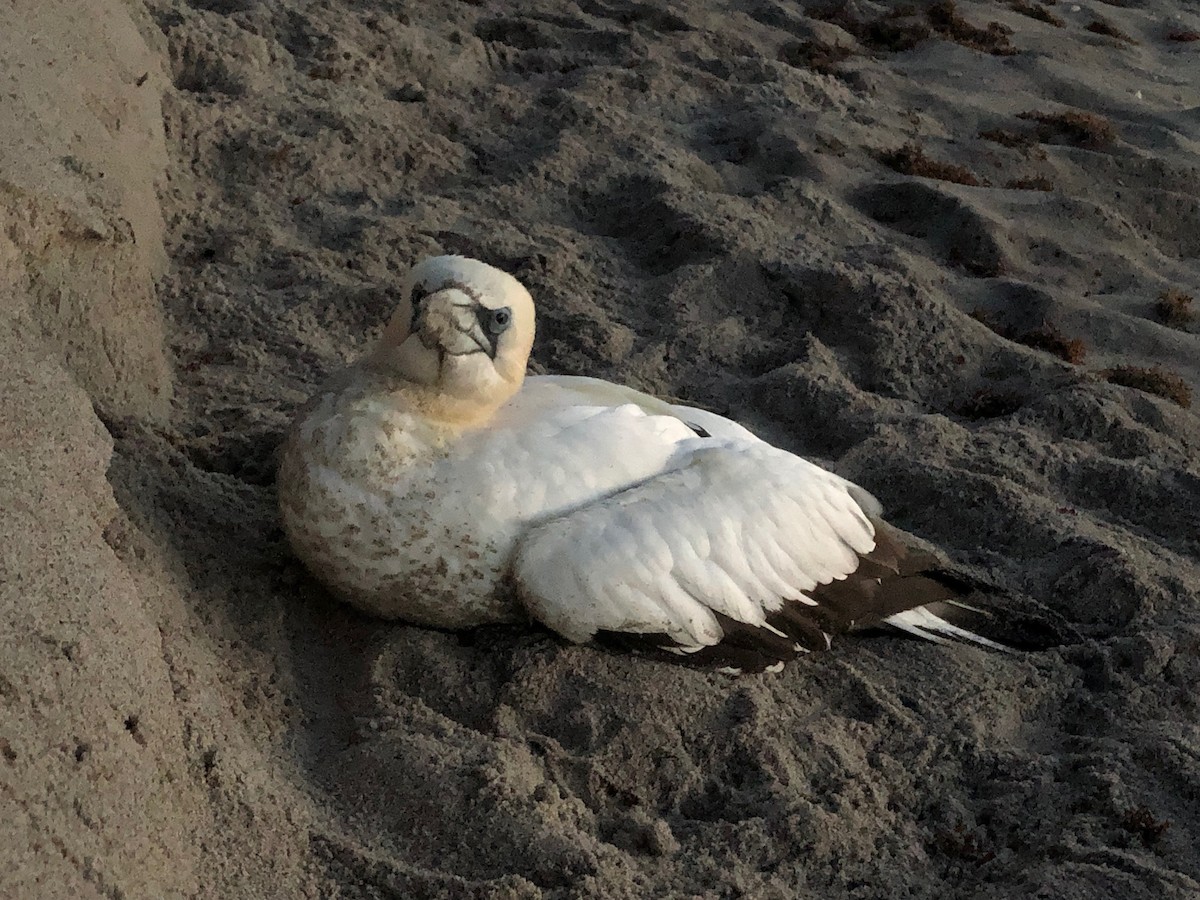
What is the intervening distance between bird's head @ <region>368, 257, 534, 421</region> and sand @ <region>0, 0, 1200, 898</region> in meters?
0.60

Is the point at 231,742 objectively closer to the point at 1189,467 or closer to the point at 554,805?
the point at 554,805

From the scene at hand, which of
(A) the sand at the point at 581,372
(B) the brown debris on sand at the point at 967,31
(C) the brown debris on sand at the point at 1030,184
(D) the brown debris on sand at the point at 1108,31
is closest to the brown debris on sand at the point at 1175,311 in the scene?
(A) the sand at the point at 581,372

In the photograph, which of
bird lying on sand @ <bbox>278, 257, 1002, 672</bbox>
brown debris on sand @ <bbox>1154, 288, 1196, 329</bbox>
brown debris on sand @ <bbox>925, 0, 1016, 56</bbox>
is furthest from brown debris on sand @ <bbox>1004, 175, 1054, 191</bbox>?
bird lying on sand @ <bbox>278, 257, 1002, 672</bbox>

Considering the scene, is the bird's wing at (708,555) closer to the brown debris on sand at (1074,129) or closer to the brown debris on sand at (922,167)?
the brown debris on sand at (922,167)

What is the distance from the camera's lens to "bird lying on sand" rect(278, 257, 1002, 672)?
9.43 ft

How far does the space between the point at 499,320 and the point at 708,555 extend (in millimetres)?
780

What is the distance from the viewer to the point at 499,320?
2.99m

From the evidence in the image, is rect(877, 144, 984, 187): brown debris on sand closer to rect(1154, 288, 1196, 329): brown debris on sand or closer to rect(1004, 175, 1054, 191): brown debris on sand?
rect(1004, 175, 1054, 191): brown debris on sand

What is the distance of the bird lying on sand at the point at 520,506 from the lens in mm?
2873

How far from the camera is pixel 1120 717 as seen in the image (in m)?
3.20

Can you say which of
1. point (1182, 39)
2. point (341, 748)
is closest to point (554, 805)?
point (341, 748)

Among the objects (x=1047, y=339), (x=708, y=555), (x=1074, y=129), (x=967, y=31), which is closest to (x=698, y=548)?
(x=708, y=555)

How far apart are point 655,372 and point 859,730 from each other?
182cm

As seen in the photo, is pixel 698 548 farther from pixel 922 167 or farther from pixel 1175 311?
pixel 922 167
